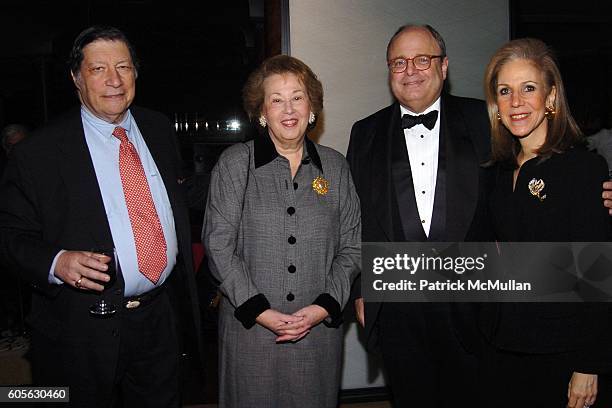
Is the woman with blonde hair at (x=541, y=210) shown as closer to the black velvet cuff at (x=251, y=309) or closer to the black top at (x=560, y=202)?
the black top at (x=560, y=202)

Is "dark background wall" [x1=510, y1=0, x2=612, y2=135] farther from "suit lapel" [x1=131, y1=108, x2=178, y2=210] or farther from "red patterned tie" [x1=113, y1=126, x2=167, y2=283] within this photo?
"red patterned tie" [x1=113, y1=126, x2=167, y2=283]

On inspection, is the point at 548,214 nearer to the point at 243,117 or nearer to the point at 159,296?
the point at 159,296

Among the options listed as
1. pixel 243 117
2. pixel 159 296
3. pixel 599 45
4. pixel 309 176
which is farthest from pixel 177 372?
pixel 599 45

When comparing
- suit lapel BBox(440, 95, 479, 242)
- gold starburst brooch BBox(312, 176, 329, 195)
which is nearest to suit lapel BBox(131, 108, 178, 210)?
gold starburst brooch BBox(312, 176, 329, 195)

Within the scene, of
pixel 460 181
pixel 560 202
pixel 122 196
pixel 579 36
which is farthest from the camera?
pixel 579 36

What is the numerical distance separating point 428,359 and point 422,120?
1109 mm

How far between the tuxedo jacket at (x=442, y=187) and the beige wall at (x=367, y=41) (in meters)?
1.13

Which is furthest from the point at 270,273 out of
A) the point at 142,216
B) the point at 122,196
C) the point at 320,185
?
the point at 122,196

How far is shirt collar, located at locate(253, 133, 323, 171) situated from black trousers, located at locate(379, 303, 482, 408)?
78 centimetres

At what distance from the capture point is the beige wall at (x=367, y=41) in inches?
139

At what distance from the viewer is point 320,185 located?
7.47ft

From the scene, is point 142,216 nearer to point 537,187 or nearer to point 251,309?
point 251,309

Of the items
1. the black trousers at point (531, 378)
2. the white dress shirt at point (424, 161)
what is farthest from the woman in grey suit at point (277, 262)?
the black trousers at point (531, 378)

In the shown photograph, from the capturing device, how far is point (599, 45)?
8.06 meters
